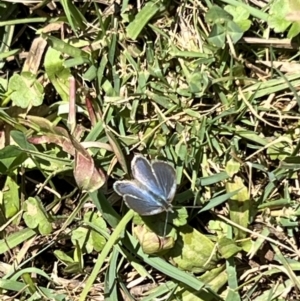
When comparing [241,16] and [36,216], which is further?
[36,216]

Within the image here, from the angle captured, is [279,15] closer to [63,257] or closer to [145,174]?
[145,174]

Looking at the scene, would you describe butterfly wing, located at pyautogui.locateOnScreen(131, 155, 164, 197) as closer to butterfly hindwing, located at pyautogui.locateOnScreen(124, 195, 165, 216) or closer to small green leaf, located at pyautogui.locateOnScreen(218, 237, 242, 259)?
butterfly hindwing, located at pyautogui.locateOnScreen(124, 195, 165, 216)

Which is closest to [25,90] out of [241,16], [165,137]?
[165,137]

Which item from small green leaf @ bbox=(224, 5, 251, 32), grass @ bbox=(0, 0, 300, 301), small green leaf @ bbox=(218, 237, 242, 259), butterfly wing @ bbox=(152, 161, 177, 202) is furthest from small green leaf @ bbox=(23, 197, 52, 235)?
small green leaf @ bbox=(224, 5, 251, 32)

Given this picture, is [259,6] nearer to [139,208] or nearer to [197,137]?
[197,137]

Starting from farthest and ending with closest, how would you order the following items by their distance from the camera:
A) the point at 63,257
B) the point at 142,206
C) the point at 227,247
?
1. the point at 63,257
2. the point at 227,247
3. the point at 142,206

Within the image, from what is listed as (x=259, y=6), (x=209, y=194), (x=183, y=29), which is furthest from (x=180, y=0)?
(x=209, y=194)
